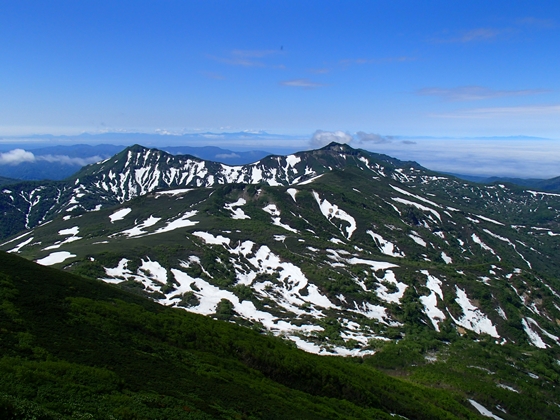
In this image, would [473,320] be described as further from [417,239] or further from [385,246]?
[417,239]

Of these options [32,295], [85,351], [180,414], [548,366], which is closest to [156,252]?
[32,295]

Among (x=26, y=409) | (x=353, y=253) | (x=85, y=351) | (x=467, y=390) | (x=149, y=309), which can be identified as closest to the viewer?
(x=26, y=409)

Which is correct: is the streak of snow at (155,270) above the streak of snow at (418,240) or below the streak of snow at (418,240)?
above

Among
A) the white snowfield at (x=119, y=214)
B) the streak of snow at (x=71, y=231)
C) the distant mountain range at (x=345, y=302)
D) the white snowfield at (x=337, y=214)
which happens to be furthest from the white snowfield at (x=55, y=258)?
the white snowfield at (x=337, y=214)

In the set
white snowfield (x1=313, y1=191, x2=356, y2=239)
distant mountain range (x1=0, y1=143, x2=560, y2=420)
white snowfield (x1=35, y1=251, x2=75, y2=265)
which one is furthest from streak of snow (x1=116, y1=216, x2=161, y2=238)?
white snowfield (x1=313, y1=191, x2=356, y2=239)

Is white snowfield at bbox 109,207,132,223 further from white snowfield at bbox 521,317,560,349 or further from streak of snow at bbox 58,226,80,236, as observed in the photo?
white snowfield at bbox 521,317,560,349

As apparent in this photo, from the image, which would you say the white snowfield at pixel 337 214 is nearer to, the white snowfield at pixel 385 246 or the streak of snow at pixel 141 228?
the white snowfield at pixel 385 246

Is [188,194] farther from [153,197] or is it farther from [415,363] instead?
[415,363]
